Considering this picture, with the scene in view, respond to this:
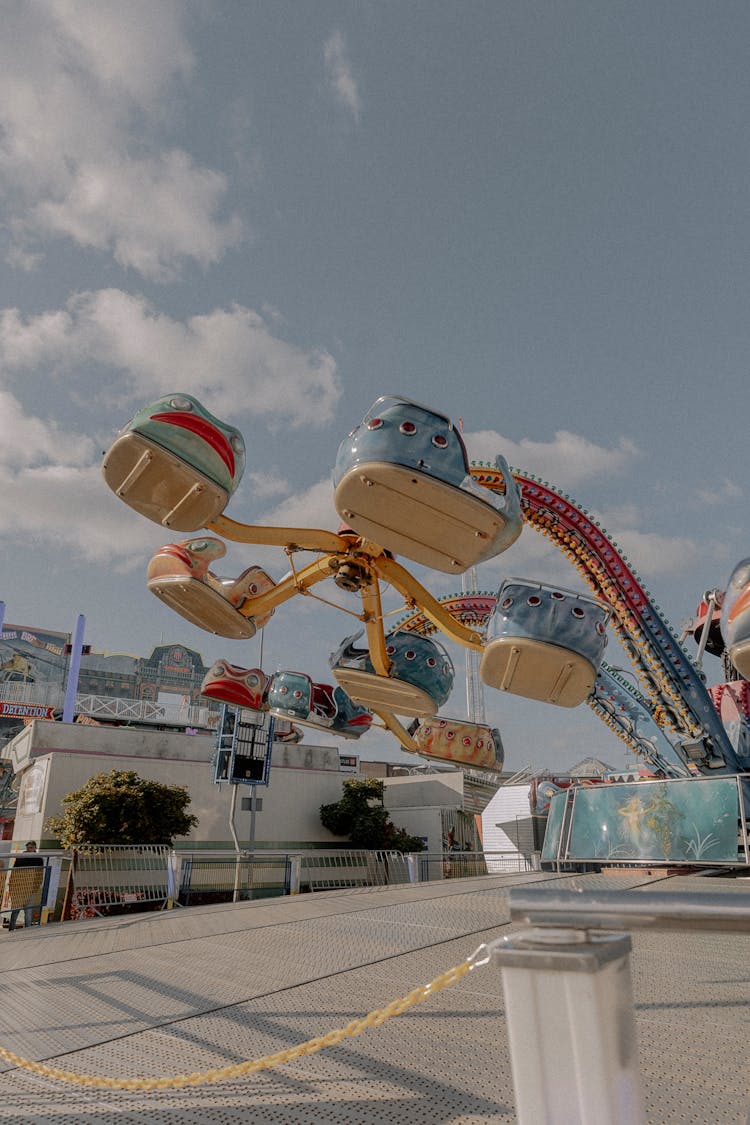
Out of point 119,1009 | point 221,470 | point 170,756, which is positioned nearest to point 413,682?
point 221,470

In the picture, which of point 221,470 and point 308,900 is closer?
point 221,470

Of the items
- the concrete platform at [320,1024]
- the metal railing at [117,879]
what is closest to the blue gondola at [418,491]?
the concrete platform at [320,1024]

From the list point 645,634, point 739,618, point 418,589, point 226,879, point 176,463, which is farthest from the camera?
point 226,879

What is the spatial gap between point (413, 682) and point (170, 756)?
1868cm

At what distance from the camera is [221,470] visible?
8.08 m

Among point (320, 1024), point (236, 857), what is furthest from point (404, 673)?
point (320, 1024)

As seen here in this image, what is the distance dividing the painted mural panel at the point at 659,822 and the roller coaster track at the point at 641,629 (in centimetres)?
330

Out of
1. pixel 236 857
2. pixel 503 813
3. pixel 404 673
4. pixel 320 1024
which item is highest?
pixel 404 673

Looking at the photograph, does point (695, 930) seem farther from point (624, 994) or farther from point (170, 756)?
point (170, 756)

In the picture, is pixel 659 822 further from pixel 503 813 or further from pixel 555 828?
pixel 503 813

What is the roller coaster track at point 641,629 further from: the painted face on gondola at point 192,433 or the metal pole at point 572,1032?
the metal pole at point 572,1032

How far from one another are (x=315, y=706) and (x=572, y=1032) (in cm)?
1284

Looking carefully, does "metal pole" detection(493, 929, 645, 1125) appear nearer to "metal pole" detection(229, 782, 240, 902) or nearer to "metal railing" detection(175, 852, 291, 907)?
"metal pole" detection(229, 782, 240, 902)

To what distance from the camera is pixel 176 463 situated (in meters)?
7.71
